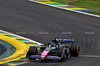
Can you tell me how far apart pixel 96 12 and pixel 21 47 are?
11370 millimetres

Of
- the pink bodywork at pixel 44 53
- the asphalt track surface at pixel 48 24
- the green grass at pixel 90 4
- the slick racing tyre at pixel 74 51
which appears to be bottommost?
the slick racing tyre at pixel 74 51

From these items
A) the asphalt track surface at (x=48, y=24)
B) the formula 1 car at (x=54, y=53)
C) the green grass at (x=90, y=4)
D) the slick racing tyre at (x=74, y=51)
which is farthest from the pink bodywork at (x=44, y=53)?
the green grass at (x=90, y=4)

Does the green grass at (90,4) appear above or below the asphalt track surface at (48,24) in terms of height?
above

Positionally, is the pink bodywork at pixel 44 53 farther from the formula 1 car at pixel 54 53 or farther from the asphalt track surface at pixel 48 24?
the asphalt track surface at pixel 48 24

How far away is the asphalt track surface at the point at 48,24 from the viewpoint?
2160 centimetres

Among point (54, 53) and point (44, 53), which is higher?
point (44, 53)

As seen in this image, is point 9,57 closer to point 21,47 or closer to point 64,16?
point 21,47

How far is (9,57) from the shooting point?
17.0m

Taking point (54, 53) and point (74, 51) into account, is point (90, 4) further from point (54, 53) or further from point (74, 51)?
point (54, 53)

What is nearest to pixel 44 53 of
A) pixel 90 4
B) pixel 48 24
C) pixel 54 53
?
pixel 54 53

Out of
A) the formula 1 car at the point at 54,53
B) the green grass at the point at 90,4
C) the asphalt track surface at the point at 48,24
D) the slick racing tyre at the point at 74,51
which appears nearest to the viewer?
the formula 1 car at the point at 54,53

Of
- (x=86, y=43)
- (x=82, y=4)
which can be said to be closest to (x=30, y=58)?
(x=86, y=43)

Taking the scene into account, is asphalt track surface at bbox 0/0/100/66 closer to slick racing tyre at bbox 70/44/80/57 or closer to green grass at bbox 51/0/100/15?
slick racing tyre at bbox 70/44/80/57

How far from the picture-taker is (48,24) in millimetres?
25406
